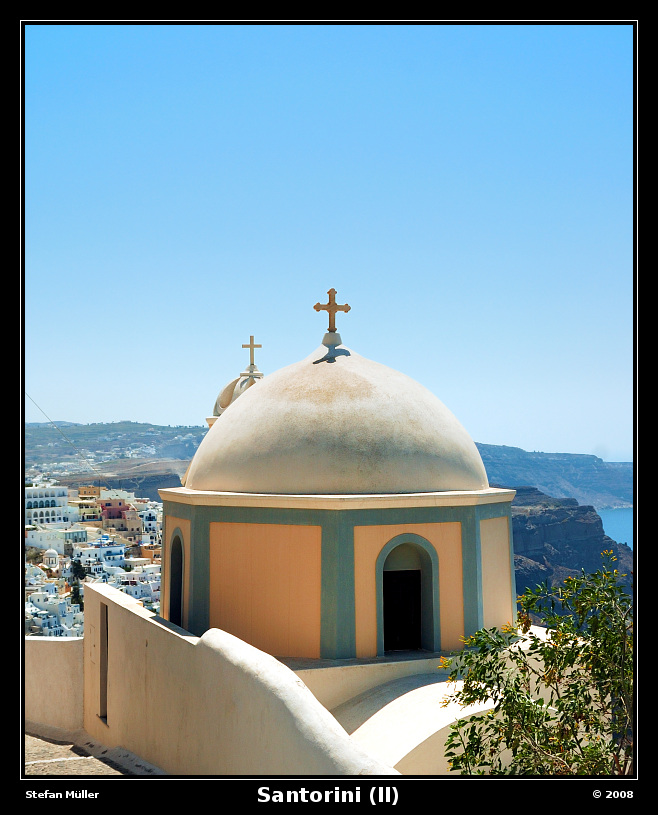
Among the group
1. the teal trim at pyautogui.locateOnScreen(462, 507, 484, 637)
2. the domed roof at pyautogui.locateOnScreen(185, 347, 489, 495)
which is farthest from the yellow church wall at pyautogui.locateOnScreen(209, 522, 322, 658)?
the teal trim at pyautogui.locateOnScreen(462, 507, 484, 637)

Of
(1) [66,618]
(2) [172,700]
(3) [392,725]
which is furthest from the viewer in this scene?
(1) [66,618]

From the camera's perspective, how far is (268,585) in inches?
416

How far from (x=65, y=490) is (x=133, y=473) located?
13.6m

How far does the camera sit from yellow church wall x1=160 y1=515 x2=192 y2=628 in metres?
11.5

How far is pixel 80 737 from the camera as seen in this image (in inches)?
557

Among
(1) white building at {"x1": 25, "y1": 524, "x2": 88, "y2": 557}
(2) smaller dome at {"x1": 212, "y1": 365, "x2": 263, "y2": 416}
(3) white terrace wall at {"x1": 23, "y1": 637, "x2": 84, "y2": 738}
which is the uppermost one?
(2) smaller dome at {"x1": 212, "y1": 365, "x2": 263, "y2": 416}

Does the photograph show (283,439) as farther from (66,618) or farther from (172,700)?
(66,618)

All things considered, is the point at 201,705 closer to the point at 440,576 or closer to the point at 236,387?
the point at 440,576

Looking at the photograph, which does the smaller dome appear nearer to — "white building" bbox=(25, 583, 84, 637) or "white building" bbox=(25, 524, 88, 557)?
"white building" bbox=(25, 583, 84, 637)

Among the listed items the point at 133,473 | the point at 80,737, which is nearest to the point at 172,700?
the point at 80,737

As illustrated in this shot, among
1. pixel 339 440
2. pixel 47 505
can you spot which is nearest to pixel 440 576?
pixel 339 440

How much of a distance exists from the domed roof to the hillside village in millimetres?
30882

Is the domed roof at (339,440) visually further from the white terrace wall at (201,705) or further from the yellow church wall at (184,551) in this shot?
the white terrace wall at (201,705)
